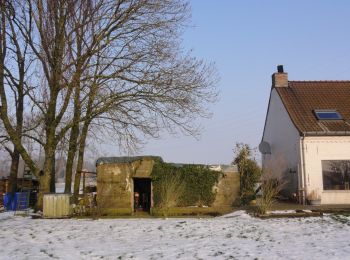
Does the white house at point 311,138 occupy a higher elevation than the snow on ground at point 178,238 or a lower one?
higher

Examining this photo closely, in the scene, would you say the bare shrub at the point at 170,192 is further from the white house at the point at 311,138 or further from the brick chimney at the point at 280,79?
the brick chimney at the point at 280,79

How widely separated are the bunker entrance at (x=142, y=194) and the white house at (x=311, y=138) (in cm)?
610

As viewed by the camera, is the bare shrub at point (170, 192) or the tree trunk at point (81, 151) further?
the tree trunk at point (81, 151)

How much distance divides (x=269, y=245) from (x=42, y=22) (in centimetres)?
1460

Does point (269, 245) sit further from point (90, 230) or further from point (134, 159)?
point (134, 159)

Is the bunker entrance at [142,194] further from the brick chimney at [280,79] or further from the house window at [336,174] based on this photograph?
the brick chimney at [280,79]

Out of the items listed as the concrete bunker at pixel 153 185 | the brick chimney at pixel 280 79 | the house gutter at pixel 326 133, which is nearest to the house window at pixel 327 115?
the house gutter at pixel 326 133

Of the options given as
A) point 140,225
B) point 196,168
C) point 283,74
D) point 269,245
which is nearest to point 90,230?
point 140,225

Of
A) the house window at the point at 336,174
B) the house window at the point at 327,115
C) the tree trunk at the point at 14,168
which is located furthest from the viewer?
the tree trunk at the point at 14,168

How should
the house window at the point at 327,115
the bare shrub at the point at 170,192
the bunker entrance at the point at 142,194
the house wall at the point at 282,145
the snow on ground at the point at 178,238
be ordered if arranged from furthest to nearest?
the house window at the point at 327,115
the house wall at the point at 282,145
the bunker entrance at the point at 142,194
the bare shrub at the point at 170,192
the snow on ground at the point at 178,238

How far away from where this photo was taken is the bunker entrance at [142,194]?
2244 centimetres

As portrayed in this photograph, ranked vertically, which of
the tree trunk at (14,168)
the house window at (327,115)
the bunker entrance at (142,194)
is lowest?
the bunker entrance at (142,194)

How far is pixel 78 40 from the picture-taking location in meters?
20.6

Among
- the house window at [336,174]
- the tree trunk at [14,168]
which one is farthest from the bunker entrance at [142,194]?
the house window at [336,174]
